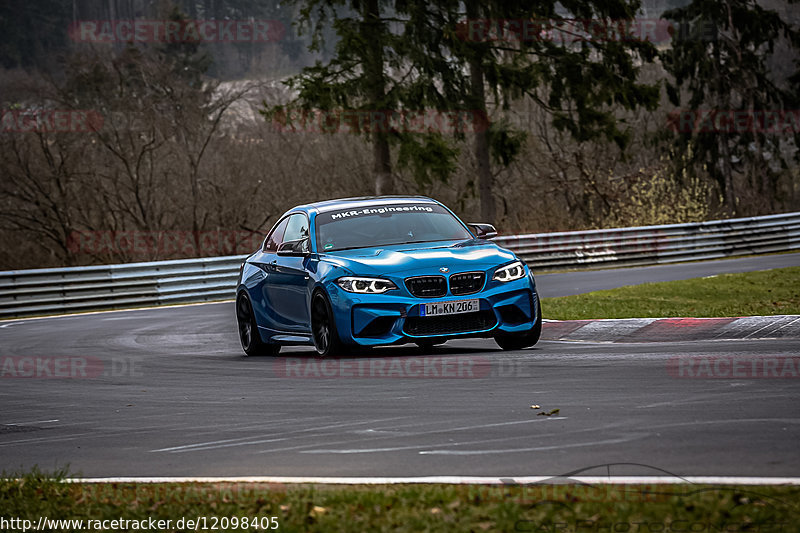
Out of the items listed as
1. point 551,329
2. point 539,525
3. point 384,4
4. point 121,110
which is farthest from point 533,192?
point 539,525

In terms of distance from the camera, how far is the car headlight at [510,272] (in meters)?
11.7

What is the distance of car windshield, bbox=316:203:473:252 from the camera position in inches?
500

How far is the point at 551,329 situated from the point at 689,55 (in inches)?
1434

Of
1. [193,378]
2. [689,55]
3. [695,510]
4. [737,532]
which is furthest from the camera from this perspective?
[689,55]

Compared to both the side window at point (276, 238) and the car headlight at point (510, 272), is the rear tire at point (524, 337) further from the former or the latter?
the side window at point (276, 238)

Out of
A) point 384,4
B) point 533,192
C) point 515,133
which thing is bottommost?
point 533,192

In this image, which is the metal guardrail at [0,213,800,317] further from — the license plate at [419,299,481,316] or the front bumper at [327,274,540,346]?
the license plate at [419,299,481,316]

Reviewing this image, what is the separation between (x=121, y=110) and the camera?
43.6 metres

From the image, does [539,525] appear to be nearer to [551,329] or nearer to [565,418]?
[565,418]

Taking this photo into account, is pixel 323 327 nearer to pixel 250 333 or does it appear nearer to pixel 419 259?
pixel 419 259

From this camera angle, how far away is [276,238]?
14.3m

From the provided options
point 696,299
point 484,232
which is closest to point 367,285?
point 484,232

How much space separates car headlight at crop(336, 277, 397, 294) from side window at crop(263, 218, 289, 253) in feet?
8.60

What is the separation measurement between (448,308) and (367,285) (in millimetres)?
825
